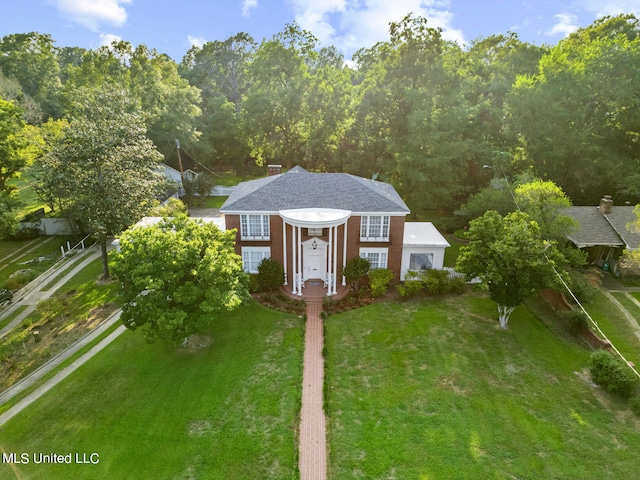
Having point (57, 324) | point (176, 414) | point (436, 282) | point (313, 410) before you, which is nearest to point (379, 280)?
point (436, 282)

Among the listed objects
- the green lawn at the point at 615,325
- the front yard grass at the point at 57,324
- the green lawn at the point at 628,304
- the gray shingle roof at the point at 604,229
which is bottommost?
the front yard grass at the point at 57,324

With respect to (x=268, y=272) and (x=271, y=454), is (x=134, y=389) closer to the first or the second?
(x=271, y=454)

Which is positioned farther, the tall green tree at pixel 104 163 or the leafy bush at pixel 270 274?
the tall green tree at pixel 104 163

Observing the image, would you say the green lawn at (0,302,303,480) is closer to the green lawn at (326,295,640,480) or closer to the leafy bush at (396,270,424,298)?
the green lawn at (326,295,640,480)

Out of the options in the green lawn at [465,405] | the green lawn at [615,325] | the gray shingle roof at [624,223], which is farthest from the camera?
the gray shingle roof at [624,223]

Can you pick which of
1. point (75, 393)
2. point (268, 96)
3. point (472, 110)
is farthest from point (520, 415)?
→ point (268, 96)

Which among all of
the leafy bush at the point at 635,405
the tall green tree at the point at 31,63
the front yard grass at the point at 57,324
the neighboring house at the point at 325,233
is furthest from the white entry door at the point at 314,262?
the tall green tree at the point at 31,63

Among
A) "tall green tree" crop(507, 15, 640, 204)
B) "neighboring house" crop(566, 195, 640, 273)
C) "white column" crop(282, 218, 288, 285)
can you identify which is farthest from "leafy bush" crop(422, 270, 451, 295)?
"tall green tree" crop(507, 15, 640, 204)

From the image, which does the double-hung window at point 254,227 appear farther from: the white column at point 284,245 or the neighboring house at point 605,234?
the neighboring house at point 605,234
